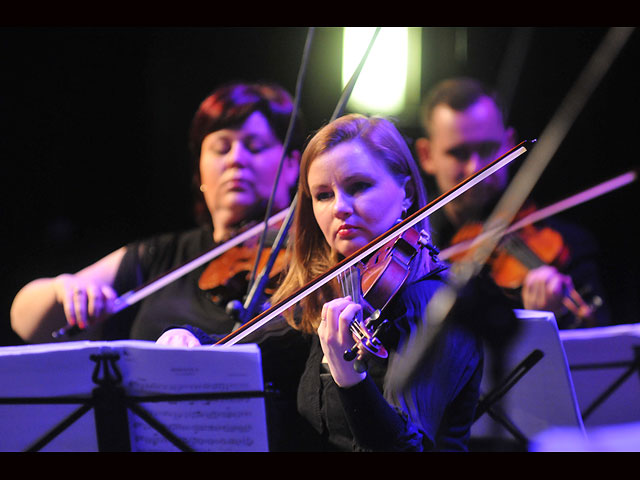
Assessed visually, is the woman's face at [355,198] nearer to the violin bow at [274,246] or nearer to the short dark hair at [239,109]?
the violin bow at [274,246]

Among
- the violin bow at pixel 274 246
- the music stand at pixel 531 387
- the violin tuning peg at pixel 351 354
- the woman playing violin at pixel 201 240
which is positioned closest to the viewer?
the violin tuning peg at pixel 351 354

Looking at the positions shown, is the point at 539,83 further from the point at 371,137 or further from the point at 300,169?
the point at 300,169

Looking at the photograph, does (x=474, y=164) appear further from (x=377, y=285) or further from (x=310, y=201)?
(x=377, y=285)

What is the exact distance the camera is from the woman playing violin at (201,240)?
1.97 metres

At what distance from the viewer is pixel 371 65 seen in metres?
2.04

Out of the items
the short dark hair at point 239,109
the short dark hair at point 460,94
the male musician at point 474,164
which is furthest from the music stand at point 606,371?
the short dark hair at point 239,109

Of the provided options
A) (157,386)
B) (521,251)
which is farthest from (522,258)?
(157,386)

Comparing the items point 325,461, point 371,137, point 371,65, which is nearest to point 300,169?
point 371,137

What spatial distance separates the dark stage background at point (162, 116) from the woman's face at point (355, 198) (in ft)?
0.81

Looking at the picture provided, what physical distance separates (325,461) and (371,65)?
1.13 m

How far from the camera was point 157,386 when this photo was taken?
147 centimetres

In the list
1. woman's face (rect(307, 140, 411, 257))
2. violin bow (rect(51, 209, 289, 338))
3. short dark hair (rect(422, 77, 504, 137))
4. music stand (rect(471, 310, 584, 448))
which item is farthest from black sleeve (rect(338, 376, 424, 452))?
short dark hair (rect(422, 77, 504, 137))

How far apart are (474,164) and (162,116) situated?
0.95m

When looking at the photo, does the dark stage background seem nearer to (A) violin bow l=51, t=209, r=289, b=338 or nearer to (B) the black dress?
(A) violin bow l=51, t=209, r=289, b=338
